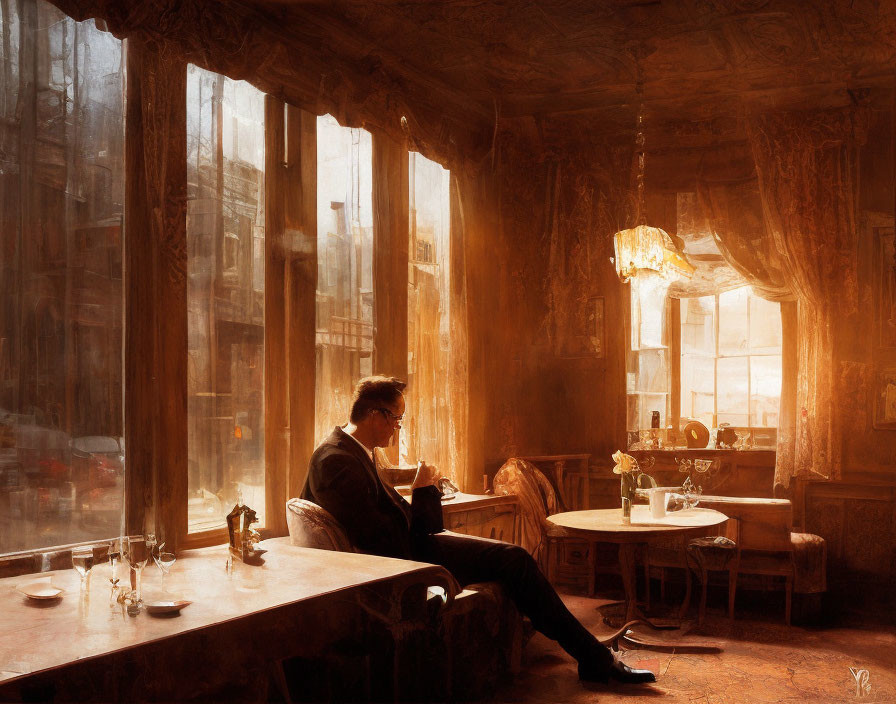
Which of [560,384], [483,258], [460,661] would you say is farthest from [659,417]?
[460,661]

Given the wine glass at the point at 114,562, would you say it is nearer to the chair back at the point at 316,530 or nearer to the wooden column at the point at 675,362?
the chair back at the point at 316,530

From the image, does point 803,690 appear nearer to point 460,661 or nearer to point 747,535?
point 747,535

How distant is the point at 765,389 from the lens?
692 centimetres

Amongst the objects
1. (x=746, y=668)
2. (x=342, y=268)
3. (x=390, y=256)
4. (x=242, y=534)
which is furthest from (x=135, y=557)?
(x=390, y=256)

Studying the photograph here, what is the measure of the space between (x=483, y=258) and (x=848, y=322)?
112 inches

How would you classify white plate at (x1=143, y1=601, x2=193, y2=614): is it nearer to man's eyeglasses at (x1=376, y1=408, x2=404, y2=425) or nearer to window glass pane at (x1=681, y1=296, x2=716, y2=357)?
man's eyeglasses at (x1=376, y1=408, x2=404, y2=425)

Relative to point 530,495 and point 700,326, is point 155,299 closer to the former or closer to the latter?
point 530,495

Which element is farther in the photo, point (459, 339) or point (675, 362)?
point (675, 362)

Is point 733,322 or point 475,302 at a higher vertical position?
point 475,302

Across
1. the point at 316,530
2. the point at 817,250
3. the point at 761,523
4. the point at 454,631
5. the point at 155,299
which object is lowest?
the point at 454,631

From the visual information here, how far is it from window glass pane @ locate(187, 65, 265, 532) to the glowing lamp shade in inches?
90.4

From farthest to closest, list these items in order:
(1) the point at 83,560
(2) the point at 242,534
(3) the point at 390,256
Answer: (3) the point at 390,256
(2) the point at 242,534
(1) the point at 83,560

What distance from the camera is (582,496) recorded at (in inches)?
253

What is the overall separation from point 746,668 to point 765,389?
3344 millimetres
